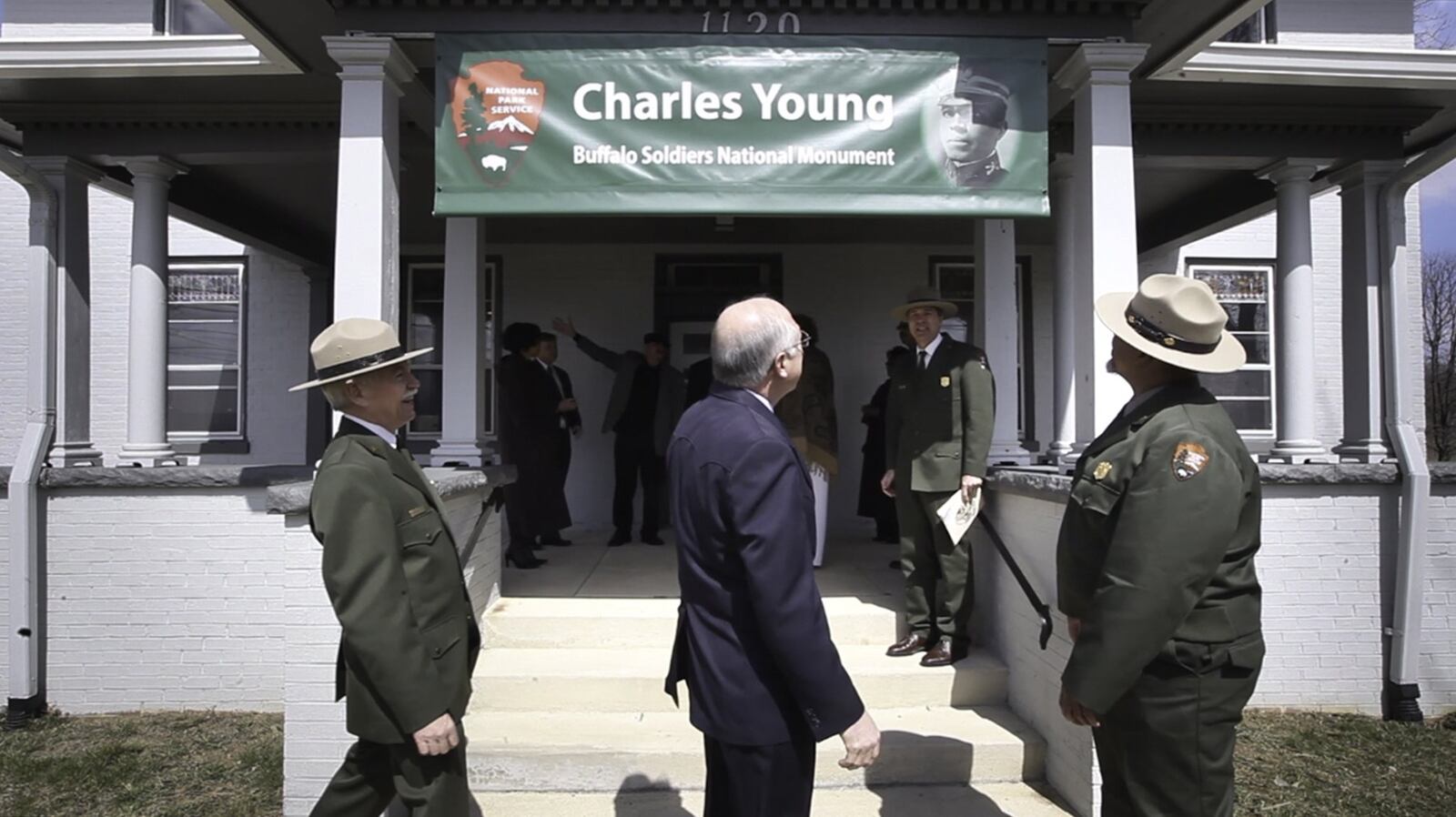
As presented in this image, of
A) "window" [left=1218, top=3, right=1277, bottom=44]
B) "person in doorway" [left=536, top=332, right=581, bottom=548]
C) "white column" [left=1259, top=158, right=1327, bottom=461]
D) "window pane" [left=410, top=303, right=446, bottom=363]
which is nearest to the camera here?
"white column" [left=1259, top=158, right=1327, bottom=461]

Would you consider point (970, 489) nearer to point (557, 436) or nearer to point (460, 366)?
point (460, 366)

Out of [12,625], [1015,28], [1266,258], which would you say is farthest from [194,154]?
[1266,258]

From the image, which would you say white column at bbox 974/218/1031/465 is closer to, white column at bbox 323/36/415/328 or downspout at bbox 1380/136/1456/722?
downspout at bbox 1380/136/1456/722

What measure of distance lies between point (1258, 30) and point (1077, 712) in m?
7.83

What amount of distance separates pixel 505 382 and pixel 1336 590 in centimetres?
553

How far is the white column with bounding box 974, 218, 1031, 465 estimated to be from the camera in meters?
5.72

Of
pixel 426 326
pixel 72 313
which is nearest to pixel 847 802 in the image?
pixel 72 313

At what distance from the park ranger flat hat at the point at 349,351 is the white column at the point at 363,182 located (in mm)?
2138

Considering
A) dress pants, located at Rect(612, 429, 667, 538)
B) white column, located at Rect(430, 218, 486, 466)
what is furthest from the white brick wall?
dress pants, located at Rect(612, 429, 667, 538)

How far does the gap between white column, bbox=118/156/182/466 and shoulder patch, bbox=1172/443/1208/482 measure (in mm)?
7075

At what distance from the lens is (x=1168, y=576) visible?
92.3 inches

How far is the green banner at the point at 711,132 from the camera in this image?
182 inches

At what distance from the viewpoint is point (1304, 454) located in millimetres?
6793

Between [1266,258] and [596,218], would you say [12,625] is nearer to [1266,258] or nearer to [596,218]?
[596,218]
